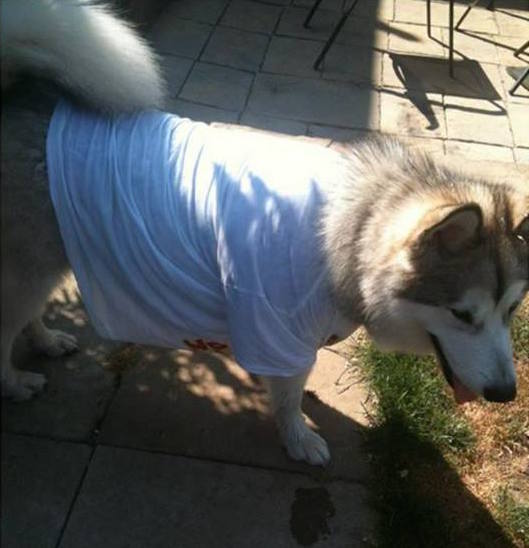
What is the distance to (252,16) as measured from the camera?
6215 mm

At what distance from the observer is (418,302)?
2.18 metres

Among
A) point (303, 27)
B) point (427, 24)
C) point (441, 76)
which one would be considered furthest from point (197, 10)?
point (441, 76)

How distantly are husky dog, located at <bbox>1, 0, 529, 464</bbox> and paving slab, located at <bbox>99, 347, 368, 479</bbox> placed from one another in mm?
624

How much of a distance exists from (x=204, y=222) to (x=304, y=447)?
3.89 ft

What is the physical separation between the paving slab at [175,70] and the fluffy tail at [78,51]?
2529 millimetres

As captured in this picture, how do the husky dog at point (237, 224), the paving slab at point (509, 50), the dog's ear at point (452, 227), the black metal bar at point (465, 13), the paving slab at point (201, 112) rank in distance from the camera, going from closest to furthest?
1. the dog's ear at point (452, 227)
2. the husky dog at point (237, 224)
3. the paving slab at point (201, 112)
4. the paving slab at point (509, 50)
5. the black metal bar at point (465, 13)

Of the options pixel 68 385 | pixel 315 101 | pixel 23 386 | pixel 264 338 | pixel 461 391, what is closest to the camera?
pixel 264 338

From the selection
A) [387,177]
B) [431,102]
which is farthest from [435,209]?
[431,102]

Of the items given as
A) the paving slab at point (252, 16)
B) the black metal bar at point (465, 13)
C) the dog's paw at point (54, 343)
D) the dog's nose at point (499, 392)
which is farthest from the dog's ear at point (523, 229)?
the black metal bar at point (465, 13)

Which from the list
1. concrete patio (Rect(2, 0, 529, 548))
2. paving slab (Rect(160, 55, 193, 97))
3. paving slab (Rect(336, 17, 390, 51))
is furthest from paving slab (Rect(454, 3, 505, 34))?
paving slab (Rect(160, 55, 193, 97))

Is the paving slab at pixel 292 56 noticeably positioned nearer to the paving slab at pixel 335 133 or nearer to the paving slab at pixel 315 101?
the paving slab at pixel 315 101

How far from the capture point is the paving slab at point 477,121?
16.5 ft

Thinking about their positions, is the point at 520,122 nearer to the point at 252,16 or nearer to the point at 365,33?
the point at 365,33

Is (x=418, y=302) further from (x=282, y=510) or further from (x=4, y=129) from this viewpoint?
(x=4, y=129)
